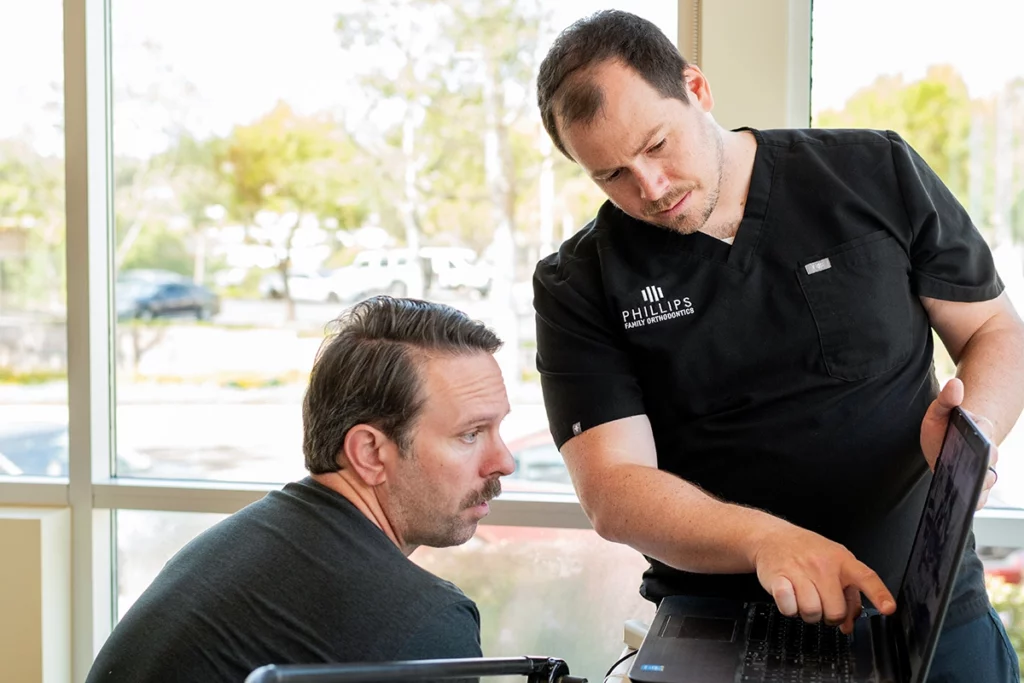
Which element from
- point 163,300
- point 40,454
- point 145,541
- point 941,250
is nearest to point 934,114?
point 941,250

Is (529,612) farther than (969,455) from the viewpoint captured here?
Yes

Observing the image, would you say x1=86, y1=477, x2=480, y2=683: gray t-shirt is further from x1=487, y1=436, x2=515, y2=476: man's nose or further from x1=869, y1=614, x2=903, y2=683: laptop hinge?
x1=869, y1=614, x2=903, y2=683: laptop hinge

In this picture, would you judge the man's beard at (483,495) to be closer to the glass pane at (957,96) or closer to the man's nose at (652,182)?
the man's nose at (652,182)

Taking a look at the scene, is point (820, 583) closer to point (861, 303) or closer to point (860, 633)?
point (860, 633)

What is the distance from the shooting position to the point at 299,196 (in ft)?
9.45

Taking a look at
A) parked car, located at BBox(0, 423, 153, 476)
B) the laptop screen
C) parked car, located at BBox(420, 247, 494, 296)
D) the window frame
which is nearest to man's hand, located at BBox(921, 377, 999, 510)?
the laptop screen

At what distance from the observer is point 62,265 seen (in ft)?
9.91

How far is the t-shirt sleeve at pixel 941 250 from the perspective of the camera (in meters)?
1.67

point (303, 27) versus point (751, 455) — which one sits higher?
point (303, 27)

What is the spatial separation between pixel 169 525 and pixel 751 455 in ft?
6.19

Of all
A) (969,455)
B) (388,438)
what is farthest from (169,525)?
(969,455)

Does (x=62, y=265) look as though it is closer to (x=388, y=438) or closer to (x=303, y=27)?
(x=303, y=27)

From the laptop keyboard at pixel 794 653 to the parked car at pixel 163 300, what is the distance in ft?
6.44

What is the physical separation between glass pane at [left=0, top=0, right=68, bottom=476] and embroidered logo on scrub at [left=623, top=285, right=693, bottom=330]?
191 centimetres
